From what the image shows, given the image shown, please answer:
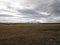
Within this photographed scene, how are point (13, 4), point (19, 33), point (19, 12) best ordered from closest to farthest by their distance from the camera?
1. point (19, 33)
2. point (19, 12)
3. point (13, 4)

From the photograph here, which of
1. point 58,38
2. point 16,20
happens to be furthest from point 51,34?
point 16,20

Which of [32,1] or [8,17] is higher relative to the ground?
[32,1]

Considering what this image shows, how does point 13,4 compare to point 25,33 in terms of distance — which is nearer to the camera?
point 25,33

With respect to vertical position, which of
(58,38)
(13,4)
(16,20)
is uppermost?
(13,4)

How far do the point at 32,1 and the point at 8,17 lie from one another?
1.32ft

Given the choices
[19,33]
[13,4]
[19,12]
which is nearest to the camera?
[19,33]

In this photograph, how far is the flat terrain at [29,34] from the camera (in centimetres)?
105

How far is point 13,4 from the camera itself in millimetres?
1320

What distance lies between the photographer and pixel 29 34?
1.06m

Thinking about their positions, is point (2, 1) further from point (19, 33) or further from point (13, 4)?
point (19, 33)

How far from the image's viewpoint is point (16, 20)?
1.08 m

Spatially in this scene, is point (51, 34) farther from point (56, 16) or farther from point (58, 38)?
point (56, 16)

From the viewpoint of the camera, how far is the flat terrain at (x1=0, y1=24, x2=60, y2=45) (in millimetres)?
1050

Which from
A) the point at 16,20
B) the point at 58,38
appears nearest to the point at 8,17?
the point at 16,20
